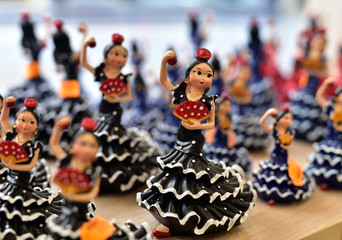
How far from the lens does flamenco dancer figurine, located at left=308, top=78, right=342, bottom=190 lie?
74.4 inches

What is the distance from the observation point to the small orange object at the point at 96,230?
1159 mm

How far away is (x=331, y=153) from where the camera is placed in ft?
6.27

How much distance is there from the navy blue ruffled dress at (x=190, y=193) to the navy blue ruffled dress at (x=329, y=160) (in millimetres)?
570

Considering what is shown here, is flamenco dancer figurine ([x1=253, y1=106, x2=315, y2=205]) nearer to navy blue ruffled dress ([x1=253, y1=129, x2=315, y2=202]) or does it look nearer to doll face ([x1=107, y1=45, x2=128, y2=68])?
navy blue ruffled dress ([x1=253, y1=129, x2=315, y2=202])

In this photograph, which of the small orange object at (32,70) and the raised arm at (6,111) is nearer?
the raised arm at (6,111)

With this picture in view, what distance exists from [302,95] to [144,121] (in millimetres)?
887

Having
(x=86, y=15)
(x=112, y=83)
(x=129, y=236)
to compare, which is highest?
(x=86, y=15)

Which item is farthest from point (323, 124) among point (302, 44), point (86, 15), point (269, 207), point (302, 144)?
point (86, 15)

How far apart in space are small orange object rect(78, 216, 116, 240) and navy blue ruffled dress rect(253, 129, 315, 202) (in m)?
0.77

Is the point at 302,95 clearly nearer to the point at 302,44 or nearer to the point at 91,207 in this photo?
the point at 302,44

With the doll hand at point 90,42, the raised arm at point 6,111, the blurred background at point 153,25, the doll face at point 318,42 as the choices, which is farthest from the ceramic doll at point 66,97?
the doll face at point 318,42

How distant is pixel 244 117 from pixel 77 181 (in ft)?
4.69

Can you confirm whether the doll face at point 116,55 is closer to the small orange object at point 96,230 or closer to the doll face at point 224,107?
the doll face at point 224,107

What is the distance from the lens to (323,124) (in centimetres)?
248
